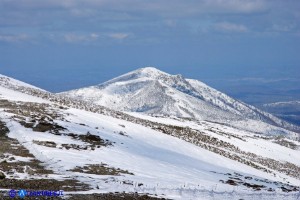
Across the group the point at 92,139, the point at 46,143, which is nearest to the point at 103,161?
the point at 46,143

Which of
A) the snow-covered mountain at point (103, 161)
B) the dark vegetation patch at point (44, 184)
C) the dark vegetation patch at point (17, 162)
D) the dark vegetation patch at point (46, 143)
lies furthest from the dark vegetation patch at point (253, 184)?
the dark vegetation patch at point (17, 162)

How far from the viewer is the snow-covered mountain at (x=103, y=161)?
3116 cm

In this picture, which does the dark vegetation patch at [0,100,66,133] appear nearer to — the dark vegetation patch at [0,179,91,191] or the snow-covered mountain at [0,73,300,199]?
the snow-covered mountain at [0,73,300,199]

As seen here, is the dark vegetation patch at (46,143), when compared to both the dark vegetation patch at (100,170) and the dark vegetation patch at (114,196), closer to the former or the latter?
the dark vegetation patch at (100,170)

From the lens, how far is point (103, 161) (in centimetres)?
4106

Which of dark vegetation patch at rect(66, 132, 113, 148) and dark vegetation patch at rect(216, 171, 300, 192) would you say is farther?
dark vegetation patch at rect(66, 132, 113, 148)

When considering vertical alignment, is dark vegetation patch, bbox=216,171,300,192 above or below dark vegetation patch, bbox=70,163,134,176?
above

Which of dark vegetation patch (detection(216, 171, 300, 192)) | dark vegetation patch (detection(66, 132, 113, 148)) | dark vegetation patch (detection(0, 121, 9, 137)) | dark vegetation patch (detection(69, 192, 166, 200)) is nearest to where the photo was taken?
dark vegetation patch (detection(69, 192, 166, 200))

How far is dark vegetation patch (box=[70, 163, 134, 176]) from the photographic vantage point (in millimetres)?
35334

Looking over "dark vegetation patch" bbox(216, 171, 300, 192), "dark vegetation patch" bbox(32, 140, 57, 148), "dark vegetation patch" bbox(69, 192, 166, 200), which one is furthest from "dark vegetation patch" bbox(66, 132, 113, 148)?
"dark vegetation patch" bbox(69, 192, 166, 200)

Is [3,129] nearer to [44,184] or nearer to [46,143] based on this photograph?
[46,143]

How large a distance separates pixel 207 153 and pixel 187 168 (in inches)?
735

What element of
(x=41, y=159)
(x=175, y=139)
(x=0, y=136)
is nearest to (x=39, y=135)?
(x=0, y=136)

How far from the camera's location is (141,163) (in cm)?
4494
